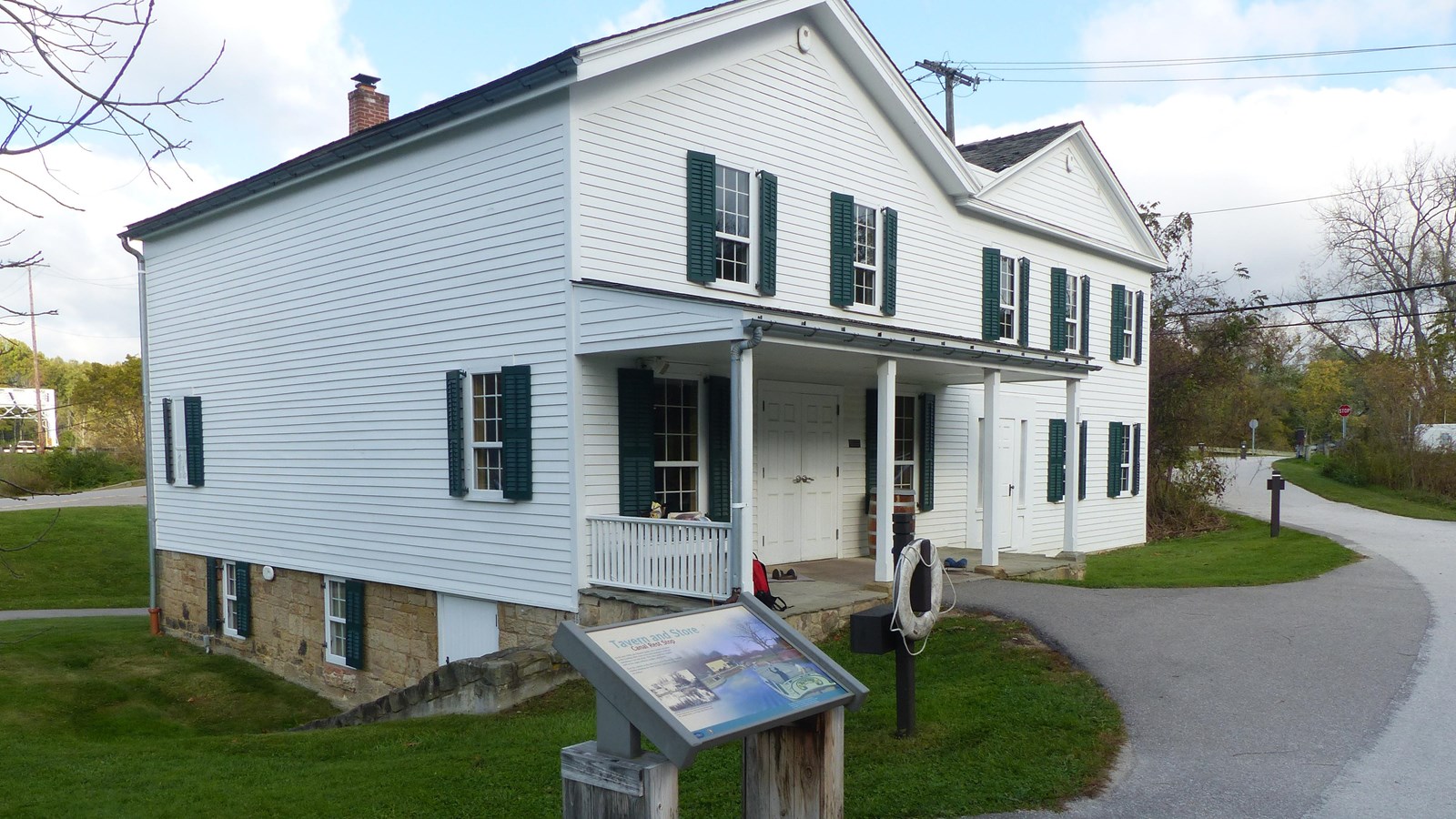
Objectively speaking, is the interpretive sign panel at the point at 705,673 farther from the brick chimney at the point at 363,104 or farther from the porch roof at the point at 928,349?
the brick chimney at the point at 363,104

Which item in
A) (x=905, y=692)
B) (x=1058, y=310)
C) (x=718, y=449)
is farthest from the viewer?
(x=1058, y=310)

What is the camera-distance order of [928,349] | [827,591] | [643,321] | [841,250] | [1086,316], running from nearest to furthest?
[643,321] → [827,591] → [928,349] → [841,250] → [1086,316]

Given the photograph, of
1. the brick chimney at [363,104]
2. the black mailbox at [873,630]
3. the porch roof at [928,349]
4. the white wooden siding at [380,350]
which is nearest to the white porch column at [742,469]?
the porch roof at [928,349]

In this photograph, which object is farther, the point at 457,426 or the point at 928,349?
the point at 457,426

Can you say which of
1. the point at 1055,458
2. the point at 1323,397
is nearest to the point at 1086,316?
the point at 1055,458

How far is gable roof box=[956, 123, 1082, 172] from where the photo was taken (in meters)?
17.5

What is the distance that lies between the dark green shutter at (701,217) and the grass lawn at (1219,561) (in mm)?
6201

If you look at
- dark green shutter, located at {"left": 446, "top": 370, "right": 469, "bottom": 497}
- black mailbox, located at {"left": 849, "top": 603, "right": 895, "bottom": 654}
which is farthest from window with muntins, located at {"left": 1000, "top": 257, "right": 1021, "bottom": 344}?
black mailbox, located at {"left": 849, "top": 603, "right": 895, "bottom": 654}

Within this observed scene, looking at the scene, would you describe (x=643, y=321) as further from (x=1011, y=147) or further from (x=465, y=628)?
(x=1011, y=147)

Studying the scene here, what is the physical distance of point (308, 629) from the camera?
48.0 ft

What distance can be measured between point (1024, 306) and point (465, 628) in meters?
10.5

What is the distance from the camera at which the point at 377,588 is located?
44.0 ft

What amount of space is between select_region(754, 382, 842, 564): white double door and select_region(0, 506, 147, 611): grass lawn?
15.8 m

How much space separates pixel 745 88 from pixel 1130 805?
30.3 ft
